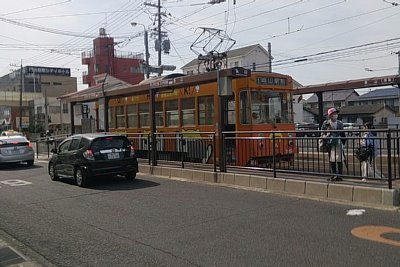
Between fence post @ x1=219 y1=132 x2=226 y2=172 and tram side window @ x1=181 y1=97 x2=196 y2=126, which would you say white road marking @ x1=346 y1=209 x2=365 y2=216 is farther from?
tram side window @ x1=181 y1=97 x2=196 y2=126

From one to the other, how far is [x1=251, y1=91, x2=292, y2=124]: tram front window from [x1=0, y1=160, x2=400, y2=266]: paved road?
13.7 ft

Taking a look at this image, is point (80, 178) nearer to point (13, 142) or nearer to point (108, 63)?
point (13, 142)

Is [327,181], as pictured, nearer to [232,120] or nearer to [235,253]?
[235,253]

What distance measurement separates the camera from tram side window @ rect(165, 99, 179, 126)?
1716 cm

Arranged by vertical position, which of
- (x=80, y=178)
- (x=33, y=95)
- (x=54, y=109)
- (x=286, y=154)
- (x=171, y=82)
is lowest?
(x=80, y=178)

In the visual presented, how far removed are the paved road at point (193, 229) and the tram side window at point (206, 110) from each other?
420cm

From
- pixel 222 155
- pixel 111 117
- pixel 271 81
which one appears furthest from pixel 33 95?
pixel 222 155

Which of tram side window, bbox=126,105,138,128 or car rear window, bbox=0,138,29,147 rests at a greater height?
tram side window, bbox=126,105,138,128

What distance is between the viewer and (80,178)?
13.6 metres

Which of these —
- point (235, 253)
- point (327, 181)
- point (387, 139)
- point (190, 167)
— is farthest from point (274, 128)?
point (235, 253)

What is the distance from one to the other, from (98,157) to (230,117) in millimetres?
4608

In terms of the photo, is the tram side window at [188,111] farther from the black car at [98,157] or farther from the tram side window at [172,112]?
the black car at [98,157]

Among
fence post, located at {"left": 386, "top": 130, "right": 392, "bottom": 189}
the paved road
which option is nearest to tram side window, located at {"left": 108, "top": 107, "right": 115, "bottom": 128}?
the paved road

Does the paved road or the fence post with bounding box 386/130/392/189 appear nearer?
the paved road
